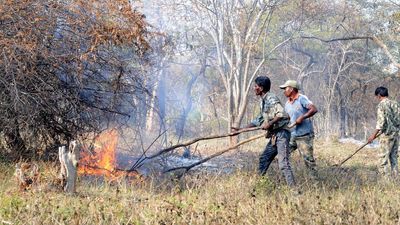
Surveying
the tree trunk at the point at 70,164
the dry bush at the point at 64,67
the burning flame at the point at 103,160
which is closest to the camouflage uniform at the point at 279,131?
the burning flame at the point at 103,160

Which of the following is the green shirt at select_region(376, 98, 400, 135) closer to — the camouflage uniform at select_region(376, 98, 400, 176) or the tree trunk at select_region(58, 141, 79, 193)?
the camouflage uniform at select_region(376, 98, 400, 176)

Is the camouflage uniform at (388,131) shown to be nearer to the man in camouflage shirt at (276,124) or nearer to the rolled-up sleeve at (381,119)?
the rolled-up sleeve at (381,119)

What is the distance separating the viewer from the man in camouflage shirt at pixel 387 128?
28.9 feet

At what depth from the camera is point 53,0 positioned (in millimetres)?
8547

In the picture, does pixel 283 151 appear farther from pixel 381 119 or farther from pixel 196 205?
pixel 381 119

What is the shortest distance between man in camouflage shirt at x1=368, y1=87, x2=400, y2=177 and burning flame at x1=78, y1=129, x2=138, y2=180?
14.6 ft

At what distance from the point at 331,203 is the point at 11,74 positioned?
5308 mm

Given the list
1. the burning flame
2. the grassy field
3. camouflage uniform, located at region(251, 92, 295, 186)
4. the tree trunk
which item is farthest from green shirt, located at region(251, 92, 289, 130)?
the tree trunk

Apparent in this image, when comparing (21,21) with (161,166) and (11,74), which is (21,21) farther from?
(161,166)

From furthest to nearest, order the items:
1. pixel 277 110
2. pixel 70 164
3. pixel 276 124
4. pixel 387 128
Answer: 1. pixel 387 128
2. pixel 276 124
3. pixel 277 110
4. pixel 70 164

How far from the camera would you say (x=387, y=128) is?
349 inches

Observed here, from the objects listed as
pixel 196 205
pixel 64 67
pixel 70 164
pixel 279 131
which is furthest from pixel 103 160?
pixel 196 205

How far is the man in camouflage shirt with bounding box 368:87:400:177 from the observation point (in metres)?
8.82

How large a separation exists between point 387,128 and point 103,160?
17.3 feet
